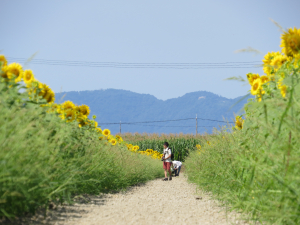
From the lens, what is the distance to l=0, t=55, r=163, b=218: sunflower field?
2611 mm

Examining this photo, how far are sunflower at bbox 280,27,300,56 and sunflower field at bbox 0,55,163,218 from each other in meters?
2.88

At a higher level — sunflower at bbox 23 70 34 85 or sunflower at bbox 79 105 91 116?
sunflower at bbox 23 70 34 85

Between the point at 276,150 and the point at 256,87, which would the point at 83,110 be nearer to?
the point at 256,87

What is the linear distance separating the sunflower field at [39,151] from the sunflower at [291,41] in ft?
9.43

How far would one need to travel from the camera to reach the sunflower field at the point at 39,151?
103 inches

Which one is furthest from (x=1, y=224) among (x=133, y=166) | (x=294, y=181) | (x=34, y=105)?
(x=133, y=166)

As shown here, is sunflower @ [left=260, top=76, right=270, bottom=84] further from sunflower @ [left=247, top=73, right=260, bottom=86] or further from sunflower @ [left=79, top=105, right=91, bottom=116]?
sunflower @ [left=79, top=105, right=91, bottom=116]

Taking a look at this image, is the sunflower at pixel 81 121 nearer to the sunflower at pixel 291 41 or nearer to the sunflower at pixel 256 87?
the sunflower at pixel 256 87

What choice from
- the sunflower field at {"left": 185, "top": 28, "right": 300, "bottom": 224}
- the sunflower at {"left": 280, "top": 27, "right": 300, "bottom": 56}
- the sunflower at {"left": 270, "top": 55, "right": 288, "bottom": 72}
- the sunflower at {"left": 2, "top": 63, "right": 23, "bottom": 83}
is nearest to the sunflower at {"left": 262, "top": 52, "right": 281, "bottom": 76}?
the sunflower field at {"left": 185, "top": 28, "right": 300, "bottom": 224}

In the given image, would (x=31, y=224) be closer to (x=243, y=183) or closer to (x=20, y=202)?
(x=20, y=202)

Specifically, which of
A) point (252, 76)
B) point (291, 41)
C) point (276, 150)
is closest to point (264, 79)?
point (252, 76)

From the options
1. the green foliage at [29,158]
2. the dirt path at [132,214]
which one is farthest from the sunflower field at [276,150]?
the green foliage at [29,158]

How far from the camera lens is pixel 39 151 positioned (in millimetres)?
3152

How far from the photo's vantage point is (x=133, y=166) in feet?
25.7
